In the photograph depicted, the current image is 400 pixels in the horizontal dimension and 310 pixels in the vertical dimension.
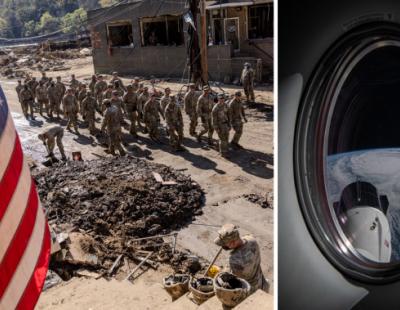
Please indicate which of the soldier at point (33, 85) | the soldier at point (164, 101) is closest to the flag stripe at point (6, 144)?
the soldier at point (164, 101)

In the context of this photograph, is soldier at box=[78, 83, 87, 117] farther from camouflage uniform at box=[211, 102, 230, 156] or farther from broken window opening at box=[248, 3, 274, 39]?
broken window opening at box=[248, 3, 274, 39]

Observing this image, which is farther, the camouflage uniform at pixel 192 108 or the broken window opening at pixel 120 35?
the broken window opening at pixel 120 35

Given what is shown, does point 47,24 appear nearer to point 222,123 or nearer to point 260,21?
point 260,21

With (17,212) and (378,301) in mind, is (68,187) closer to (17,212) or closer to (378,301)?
(17,212)

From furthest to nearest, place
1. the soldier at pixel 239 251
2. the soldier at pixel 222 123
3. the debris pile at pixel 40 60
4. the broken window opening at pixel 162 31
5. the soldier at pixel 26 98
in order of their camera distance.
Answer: the debris pile at pixel 40 60 < the broken window opening at pixel 162 31 < the soldier at pixel 26 98 < the soldier at pixel 222 123 < the soldier at pixel 239 251

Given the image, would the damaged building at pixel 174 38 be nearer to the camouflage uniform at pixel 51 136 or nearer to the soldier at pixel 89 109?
the soldier at pixel 89 109

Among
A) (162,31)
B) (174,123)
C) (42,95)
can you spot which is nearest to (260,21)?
(162,31)
